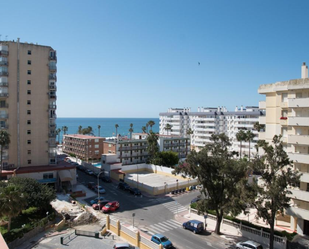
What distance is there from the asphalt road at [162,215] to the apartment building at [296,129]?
32.9ft

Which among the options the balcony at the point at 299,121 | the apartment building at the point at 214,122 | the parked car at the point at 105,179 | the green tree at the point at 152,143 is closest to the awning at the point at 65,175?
the parked car at the point at 105,179

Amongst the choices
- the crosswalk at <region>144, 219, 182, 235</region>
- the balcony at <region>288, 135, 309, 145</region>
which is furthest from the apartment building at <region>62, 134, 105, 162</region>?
the balcony at <region>288, 135, 309, 145</region>

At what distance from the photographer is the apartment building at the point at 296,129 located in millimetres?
33156

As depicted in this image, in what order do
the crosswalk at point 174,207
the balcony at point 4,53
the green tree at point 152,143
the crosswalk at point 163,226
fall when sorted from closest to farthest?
the crosswalk at point 163,226 → the crosswalk at point 174,207 → the balcony at point 4,53 → the green tree at point 152,143

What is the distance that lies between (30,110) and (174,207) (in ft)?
115

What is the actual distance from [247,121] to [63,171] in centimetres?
7389

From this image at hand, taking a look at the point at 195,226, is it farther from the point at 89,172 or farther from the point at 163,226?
the point at 89,172

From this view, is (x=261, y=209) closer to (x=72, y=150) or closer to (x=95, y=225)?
(x=95, y=225)

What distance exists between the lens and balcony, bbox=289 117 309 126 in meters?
33.1

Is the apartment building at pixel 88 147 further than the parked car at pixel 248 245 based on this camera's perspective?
Yes

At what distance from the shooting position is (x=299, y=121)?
33.8 metres

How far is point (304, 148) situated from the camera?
3431cm

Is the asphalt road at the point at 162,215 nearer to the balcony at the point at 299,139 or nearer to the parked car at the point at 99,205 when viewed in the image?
the parked car at the point at 99,205

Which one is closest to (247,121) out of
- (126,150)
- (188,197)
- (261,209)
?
(126,150)
